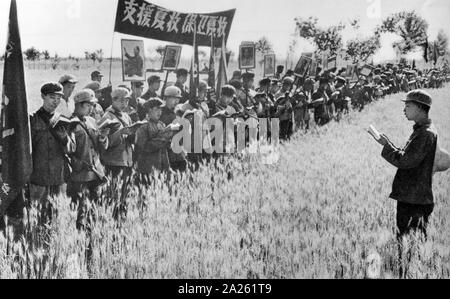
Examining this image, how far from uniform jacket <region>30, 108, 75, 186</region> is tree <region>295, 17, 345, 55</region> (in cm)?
394

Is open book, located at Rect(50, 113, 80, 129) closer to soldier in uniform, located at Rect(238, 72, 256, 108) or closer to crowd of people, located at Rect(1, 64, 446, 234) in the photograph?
crowd of people, located at Rect(1, 64, 446, 234)

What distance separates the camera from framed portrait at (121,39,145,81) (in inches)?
267


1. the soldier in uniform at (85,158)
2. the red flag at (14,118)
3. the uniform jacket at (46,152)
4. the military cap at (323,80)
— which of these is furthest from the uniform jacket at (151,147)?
the military cap at (323,80)

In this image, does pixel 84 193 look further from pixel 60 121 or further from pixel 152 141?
pixel 152 141

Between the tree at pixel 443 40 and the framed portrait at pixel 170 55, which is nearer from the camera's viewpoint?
the tree at pixel 443 40

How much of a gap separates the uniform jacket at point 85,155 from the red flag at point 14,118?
56 centimetres

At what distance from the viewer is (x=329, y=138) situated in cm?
866

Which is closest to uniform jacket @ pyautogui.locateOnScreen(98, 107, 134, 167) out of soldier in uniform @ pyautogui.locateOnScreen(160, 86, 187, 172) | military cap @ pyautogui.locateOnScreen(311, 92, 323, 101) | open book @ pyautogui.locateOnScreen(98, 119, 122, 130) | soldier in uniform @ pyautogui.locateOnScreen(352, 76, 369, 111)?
open book @ pyautogui.locateOnScreen(98, 119, 122, 130)

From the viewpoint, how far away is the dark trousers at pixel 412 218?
397cm

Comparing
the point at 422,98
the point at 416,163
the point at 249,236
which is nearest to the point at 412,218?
the point at 416,163

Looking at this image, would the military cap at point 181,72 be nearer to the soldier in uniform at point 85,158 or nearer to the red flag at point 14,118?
the soldier in uniform at point 85,158

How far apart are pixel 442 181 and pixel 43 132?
4.85 m

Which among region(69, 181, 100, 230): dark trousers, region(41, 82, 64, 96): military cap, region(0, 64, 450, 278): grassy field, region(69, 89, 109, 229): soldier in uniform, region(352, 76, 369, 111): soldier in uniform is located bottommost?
region(0, 64, 450, 278): grassy field

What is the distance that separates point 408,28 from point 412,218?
7386 mm
